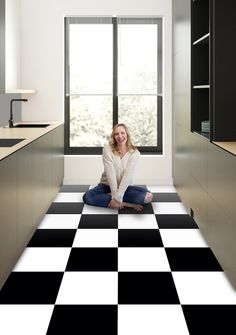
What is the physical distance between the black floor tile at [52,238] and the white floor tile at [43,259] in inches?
5.3

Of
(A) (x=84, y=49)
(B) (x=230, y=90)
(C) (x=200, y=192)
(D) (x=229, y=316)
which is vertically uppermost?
(A) (x=84, y=49)

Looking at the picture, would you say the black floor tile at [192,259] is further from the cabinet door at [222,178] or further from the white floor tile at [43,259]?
the white floor tile at [43,259]

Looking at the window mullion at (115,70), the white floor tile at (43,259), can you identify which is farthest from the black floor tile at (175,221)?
the window mullion at (115,70)

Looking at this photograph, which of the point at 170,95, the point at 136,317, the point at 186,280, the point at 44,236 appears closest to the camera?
the point at 136,317

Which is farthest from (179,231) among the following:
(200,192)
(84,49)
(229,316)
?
(84,49)

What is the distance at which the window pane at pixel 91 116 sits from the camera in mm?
6789

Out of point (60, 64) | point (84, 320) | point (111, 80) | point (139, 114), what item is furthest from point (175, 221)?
point (60, 64)

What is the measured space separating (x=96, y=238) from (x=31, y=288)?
1169 mm

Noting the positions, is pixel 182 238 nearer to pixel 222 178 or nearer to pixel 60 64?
pixel 222 178

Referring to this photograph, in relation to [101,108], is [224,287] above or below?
below

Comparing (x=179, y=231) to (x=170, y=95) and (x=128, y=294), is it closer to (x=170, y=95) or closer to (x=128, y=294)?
(x=128, y=294)

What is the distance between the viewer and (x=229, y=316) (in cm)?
261

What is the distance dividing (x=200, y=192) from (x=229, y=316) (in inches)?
66.1

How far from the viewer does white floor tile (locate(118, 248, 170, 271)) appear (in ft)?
11.1
